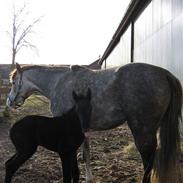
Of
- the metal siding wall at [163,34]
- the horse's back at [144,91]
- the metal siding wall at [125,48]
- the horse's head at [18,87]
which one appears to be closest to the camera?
the horse's back at [144,91]

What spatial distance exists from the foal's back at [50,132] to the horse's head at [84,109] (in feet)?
0.29

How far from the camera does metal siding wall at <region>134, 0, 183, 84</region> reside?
9008mm

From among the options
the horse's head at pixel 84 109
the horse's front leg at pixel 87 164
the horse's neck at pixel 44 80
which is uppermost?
the horse's neck at pixel 44 80

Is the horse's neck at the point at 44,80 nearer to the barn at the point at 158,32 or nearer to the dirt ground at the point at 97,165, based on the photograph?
the dirt ground at the point at 97,165

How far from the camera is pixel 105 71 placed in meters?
6.73

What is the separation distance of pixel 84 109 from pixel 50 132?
57 centimetres

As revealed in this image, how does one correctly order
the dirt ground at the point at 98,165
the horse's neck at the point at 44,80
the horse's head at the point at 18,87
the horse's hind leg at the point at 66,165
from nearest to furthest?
1. the horse's hind leg at the point at 66,165
2. the dirt ground at the point at 98,165
3. the horse's neck at the point at 44,80
4. the horse's head at the point at 18,87

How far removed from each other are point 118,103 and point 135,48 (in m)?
11.4

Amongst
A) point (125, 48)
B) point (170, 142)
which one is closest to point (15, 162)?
point (170, 142)

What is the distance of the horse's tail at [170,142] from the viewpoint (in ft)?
A: 19.5

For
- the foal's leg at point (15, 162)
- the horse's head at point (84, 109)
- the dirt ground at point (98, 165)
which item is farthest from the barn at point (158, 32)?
the foal's leg at point (15, 162)

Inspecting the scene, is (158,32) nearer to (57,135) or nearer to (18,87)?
(18,87)

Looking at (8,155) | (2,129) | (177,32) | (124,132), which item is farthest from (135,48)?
(8,155)

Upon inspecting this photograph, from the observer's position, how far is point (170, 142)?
6.07 m
